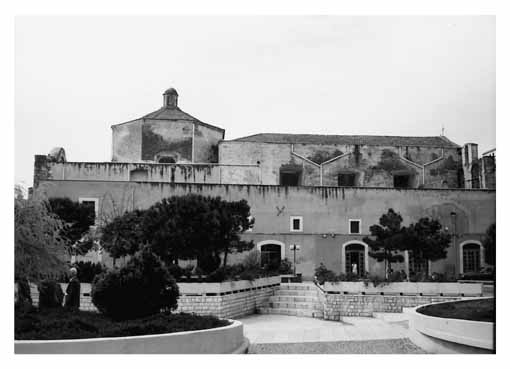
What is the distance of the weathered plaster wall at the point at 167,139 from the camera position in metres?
29.5

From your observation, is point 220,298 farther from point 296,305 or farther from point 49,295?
point 49,295

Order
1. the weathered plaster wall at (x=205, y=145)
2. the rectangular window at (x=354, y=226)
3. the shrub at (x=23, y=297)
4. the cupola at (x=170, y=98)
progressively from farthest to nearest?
the cupola at (x=170, y=98), the weathered plaster wall at (x=205, y=145), the rectangular window at (x=354, y=226), the shrub at (x=23, y=297)

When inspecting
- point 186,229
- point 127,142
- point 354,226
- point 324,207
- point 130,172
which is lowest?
point 186,229

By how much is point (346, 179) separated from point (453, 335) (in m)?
20.8

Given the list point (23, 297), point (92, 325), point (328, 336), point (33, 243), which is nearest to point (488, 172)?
point (328, 336)

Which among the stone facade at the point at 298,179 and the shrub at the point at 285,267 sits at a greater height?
the stone facade at the point at 298,179

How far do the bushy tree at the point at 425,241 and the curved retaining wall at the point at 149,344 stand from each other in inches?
457

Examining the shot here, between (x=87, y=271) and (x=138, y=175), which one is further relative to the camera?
(x=138, y=175)

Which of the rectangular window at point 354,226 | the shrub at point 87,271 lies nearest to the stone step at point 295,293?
the shrub at point 87,271

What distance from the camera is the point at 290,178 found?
31141 mm

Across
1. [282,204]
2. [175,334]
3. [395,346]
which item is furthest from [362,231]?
[175,334]

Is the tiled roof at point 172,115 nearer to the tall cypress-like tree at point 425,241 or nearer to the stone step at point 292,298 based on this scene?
the stone step at point 292,298

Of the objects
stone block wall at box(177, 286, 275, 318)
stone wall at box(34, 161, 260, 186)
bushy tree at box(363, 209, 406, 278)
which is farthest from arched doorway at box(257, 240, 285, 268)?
stone block wall at box(177, 286, 275, 318)

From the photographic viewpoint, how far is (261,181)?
2984 cm
